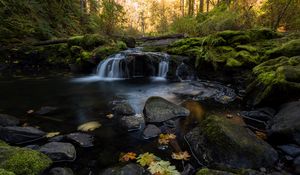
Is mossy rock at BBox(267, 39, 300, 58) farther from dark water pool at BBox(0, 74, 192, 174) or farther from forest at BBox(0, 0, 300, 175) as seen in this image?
dark water pool at BBox(0, 74, 192, 174)

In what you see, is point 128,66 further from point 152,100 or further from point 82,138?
point 82,138

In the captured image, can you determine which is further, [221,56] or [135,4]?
[135,4]

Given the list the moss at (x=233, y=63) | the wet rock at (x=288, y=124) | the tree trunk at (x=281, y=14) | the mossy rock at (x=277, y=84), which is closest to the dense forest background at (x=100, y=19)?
the tree trunk at (x=281, y=14)

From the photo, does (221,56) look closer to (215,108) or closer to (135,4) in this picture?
(215,108)

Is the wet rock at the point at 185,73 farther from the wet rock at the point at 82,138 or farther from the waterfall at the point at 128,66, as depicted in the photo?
the wet rock at the point at 82,138

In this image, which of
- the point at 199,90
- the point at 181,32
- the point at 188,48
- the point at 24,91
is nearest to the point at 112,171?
the point at 199,90

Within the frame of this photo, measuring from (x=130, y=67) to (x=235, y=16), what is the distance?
7.48 metres

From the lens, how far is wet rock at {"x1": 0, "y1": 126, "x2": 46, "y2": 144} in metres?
4.16

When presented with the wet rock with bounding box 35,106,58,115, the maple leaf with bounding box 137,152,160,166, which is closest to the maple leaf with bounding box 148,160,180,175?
the maple leaf with bounding box 137,152,160,166

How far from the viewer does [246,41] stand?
32.6 feet

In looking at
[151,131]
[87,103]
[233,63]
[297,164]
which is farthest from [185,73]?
[297,164]

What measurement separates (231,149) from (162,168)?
1119 mm

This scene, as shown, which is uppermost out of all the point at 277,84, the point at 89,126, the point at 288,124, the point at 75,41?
the point at 75,41

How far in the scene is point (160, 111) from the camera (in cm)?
532
